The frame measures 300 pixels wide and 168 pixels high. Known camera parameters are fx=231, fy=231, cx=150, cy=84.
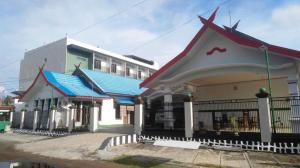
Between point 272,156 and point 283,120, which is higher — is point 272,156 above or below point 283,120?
below

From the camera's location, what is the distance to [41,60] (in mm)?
36156

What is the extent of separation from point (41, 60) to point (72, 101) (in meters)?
18.5

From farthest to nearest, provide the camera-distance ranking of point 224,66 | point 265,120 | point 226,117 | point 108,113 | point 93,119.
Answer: point 108,113 < point 93,119 < point 226,117 < point 224,66 < point 265,120

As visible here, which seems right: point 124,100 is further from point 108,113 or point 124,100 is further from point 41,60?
point 41,60

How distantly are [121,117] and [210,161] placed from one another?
59.0 feet

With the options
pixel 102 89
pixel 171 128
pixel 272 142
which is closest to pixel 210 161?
pixel 272 142

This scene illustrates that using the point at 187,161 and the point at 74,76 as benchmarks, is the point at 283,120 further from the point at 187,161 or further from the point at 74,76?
the point at 74,76

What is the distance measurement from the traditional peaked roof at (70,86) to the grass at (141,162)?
1229cm

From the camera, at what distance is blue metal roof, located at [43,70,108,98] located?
2061 centimetres

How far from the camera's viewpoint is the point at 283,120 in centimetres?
1183

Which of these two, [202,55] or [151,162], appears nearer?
[151,162]

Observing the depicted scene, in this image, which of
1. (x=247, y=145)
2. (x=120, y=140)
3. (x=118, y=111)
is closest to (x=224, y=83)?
(x=247, y=145)

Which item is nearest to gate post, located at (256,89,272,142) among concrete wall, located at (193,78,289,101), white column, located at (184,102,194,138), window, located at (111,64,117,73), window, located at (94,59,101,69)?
white column, located at (184,102,194,138)

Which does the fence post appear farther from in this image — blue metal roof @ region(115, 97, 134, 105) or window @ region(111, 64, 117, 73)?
window @ region(111, 64, 117, 73)
